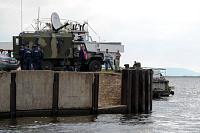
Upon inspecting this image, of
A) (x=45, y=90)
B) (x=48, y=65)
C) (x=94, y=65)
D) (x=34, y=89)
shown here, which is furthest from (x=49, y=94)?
(x=48, y=65)

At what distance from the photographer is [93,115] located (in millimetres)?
20031

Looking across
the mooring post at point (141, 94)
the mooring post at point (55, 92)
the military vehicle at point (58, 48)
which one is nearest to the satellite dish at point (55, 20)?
the military vehicle at point (58, 48)

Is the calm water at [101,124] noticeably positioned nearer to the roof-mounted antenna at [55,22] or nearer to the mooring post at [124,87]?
the mooring post at [124,87]

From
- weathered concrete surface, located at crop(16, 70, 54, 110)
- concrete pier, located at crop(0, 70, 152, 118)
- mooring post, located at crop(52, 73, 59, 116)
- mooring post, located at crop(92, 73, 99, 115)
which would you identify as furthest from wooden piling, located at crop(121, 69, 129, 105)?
weathered concrete surface, located at crop(16, 70, 54, 110)

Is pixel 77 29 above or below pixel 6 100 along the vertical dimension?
above

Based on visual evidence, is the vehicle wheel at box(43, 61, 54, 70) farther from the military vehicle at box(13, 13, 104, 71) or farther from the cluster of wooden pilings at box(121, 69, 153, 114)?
the cluster of wooden pilings at box(121, 69, 153, 114)

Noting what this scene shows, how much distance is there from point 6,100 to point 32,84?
119 centimetres

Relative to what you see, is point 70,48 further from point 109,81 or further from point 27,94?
point 27,94

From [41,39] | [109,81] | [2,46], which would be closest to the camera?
[109,81]

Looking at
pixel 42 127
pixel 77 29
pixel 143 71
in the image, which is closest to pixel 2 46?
pixel 77 29

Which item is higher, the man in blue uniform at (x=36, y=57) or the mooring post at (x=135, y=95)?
the man in blue uniform at (x=36, y=57)

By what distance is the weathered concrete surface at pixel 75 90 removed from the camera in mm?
19359

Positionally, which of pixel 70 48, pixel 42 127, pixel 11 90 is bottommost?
pixel 42 127

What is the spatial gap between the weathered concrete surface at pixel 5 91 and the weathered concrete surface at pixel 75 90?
208 cm
